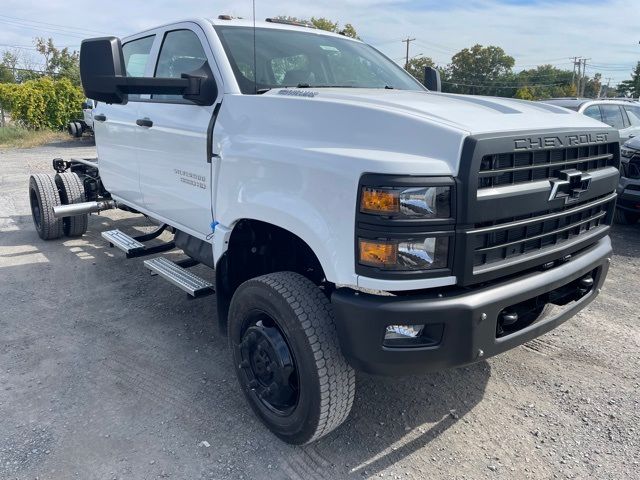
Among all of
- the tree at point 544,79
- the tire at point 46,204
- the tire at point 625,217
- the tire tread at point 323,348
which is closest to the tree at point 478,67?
the tree at point 544,79

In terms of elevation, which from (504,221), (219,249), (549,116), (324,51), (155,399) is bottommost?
(155,399)

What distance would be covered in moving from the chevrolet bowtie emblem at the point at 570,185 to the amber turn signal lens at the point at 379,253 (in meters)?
0.86

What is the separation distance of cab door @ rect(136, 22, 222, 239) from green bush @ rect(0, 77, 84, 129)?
18.7m

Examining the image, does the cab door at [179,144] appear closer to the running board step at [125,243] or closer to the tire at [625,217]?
the running board step at [125,243]

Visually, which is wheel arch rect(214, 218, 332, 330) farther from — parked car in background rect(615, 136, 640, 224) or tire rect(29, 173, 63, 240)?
parked car in background rect(615, 136, 640, 224)

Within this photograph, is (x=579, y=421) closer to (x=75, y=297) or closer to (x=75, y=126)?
(x=75, y=297)

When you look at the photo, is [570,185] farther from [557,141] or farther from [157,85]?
[157,85]

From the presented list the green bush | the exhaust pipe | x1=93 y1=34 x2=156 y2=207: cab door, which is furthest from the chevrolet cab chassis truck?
the green bush

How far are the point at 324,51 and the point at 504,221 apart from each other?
204 cm

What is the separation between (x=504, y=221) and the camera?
7.59 feet

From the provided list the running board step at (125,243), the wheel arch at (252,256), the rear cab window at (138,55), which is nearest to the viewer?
the wheel arch at (252,256)

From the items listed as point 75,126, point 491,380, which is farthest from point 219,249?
point 75,126

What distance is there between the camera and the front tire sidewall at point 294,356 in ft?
7.95

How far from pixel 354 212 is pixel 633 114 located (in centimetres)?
1038
